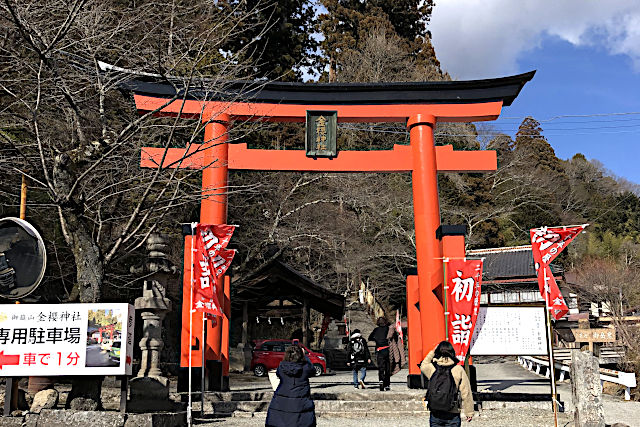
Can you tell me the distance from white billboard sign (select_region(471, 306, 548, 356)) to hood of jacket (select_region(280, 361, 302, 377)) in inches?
213

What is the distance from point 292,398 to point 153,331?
23.6ft

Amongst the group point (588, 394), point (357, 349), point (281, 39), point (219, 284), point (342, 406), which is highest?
point (281, 39)

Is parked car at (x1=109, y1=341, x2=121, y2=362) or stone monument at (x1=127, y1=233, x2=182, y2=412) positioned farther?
stone monument at (x1=127, y1=233, x2=182, y2=412)

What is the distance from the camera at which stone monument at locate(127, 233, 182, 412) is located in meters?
9.09

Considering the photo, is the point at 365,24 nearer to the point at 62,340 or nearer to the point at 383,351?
the point at 383,351

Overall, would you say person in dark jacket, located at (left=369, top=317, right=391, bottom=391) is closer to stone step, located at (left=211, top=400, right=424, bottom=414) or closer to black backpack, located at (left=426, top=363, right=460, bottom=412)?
stone step, located at (left=211, top=400, right=424, bottom=414)

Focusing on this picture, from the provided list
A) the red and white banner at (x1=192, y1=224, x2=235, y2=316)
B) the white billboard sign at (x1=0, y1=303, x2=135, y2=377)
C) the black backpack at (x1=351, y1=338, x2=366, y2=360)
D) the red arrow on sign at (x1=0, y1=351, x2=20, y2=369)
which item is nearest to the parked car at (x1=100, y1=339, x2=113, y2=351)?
the white billboard sign at (x1=0, y1=303, x2=135, y2=377)

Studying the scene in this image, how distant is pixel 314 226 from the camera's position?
1994cm

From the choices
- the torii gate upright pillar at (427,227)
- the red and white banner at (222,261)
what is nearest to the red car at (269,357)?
the torii gate upright pillar at (427,227)

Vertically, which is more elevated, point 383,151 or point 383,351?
point 383,151

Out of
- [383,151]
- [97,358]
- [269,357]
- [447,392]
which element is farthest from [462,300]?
[269,357]

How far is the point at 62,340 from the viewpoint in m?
6.75

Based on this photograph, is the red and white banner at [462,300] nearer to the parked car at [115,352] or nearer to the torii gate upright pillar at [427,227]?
the torii gate upright pillar at [427,227]

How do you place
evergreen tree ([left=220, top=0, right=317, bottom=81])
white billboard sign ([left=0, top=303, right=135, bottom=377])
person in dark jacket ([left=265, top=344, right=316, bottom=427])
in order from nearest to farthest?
person in dark jacket ([left=265, top=344, right=316, bottom=427])
white billboard sign ([left=0, top=303, right=135, bottom=377])
evergreen tree ([left=220, top=0, right=317, bottom=81])
